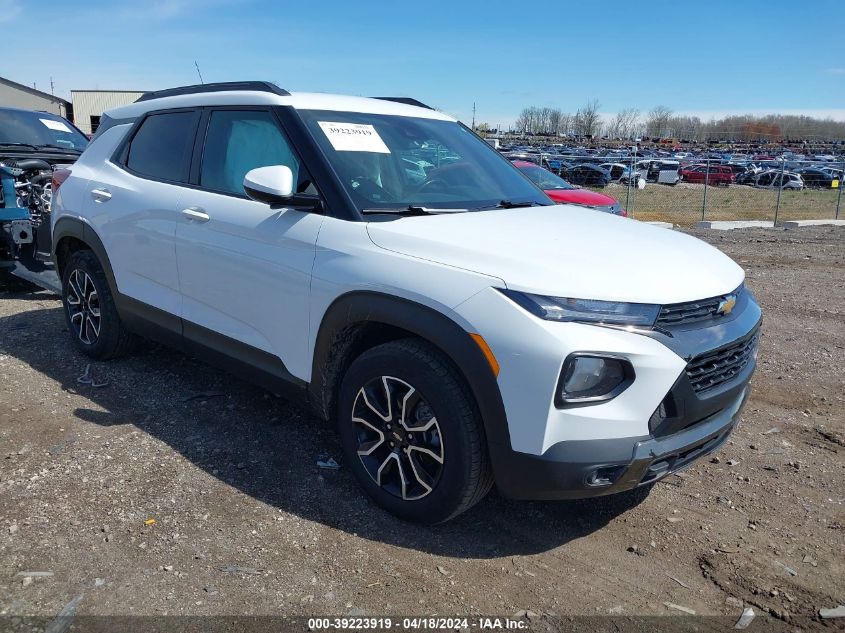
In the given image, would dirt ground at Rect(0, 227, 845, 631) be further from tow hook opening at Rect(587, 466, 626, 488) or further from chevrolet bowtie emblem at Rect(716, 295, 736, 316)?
chevrolet bowtie emblem at Rect(716, 295, 736, 316)

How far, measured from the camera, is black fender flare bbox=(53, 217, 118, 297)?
4.80 meters

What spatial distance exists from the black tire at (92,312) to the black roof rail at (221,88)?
4.07 ft

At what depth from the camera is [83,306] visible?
206 inches

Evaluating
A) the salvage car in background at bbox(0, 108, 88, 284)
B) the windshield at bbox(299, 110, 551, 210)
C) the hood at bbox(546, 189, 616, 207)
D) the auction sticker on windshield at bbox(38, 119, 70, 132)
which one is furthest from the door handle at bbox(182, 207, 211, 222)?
the hood at bbox(546, 189, 616, 207)

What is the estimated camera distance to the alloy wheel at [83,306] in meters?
5.11

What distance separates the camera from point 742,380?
10.2 ft

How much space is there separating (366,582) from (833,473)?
2640 millimetres

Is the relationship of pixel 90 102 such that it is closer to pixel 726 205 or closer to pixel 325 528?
pixel 726 205

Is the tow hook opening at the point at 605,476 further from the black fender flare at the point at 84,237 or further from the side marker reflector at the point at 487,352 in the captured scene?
the black fender flare at the point at 84,237

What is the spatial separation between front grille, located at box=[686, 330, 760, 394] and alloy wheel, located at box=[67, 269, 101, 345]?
402 centimetres

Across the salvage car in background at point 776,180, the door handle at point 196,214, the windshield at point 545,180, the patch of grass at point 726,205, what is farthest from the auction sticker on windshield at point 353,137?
the salvage car in background at point 776,180

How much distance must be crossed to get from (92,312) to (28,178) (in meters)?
3.69

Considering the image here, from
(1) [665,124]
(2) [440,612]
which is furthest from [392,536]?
(1) [665,124]

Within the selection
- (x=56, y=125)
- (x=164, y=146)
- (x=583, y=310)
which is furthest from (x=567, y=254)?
(x=56, y=125)
